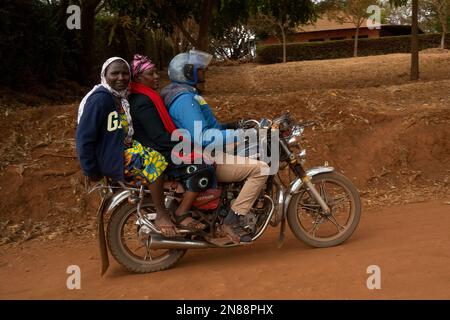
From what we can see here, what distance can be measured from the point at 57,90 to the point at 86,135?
880 centimetres

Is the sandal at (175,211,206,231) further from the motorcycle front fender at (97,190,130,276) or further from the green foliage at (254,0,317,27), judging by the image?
the green foliage at (254,0,317,27)

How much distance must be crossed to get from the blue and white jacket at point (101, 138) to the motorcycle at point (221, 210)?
20 cm

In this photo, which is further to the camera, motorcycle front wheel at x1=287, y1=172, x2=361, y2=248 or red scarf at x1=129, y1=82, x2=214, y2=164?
motorcycle front wheel at x1=287, y1=172, x2=361, y2=248

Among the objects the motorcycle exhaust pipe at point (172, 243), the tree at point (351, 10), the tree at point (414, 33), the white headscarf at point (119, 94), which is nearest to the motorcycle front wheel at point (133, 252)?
the motorcycle exhaust pipe at point (172, 243)

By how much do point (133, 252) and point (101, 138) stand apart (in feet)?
3.99

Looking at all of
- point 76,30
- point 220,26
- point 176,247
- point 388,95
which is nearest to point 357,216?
point 176,247

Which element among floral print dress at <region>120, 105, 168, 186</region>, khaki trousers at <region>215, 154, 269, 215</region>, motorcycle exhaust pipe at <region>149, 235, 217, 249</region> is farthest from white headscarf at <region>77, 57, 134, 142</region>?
motorcycle exhaust pipe at <region>149, 235, 217, 249</region>

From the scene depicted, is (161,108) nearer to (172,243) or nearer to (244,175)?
(244,175)

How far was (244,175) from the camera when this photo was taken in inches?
176

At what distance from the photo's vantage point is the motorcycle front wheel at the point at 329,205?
15.5 feet

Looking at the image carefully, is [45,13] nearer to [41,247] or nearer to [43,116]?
[43,116]

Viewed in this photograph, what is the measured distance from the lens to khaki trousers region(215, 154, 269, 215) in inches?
175

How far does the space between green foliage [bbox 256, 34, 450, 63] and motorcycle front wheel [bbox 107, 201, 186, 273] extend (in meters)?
30.9

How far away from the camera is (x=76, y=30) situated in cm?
1346
